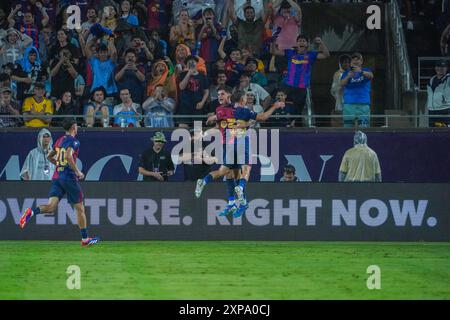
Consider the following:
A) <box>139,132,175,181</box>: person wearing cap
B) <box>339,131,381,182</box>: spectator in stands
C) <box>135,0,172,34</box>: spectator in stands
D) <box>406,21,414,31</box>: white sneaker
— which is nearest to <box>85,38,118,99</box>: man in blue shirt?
<box>135,0,172,34</box>: spectator in stands

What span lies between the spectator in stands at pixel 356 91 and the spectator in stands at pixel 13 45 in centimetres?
700

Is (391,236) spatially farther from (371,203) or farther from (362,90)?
(362,90)

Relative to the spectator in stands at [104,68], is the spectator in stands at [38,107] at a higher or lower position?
lower

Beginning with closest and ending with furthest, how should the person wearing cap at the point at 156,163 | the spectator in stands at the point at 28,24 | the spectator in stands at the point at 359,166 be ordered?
the person wearing cap at the point at 156,163, the spectator in stands at the point at 359,166, the spectator in stands at the point at 28,24

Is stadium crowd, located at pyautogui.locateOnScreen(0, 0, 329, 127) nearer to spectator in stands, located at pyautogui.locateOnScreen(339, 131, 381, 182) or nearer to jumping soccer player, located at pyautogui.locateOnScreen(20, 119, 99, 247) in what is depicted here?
spectator in stands, located at pyautogui.locateOnScreen(339, 131, 381, 182)

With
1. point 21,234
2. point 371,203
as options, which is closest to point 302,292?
point 371,203

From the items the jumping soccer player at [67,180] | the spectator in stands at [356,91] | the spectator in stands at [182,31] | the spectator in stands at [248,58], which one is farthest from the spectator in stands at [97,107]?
the spectator in stands at [356,91]

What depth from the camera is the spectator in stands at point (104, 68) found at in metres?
21.6

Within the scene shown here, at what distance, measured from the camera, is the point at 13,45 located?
22516 mm

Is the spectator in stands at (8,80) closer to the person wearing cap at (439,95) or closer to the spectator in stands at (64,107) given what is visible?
the spectator in stands at (64,107)

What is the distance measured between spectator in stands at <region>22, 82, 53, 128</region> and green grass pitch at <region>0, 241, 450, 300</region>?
10.2 ft

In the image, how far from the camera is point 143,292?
493 inches

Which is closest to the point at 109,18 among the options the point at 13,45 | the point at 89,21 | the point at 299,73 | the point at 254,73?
the point at 89,21

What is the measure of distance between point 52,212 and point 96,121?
3.55 metres
